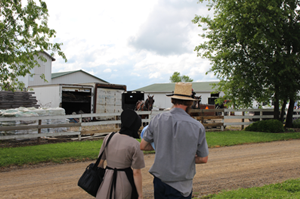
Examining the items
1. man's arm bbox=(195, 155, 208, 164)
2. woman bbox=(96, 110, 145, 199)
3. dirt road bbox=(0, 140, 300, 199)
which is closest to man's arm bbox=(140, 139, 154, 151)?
woman bbox=(96, 110, 145, 199)

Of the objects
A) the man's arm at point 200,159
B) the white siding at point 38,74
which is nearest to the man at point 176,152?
the man's arm at point 200,159

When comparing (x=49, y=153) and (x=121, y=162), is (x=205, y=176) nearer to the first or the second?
(x=121, y=162)

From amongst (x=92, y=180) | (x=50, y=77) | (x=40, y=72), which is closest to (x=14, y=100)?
(x=92, y=180)

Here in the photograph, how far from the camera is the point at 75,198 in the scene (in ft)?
17.9

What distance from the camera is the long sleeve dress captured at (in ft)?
9.95

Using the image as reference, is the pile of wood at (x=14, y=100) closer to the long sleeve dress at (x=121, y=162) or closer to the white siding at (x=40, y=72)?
the long sleeve dress at (x=121, y=162)

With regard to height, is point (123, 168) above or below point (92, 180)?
above

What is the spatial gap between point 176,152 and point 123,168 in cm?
71

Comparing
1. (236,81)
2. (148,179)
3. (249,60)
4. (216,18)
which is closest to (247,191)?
(148,179)

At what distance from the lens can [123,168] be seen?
3.12m

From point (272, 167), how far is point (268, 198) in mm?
3224

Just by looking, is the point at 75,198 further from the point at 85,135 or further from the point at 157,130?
the point at 85,135

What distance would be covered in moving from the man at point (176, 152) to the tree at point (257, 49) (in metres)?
15.5

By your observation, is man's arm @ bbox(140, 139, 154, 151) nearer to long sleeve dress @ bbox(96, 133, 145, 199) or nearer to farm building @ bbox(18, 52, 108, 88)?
long sleeve dress @ bbox(96, 133, 145, 199)
